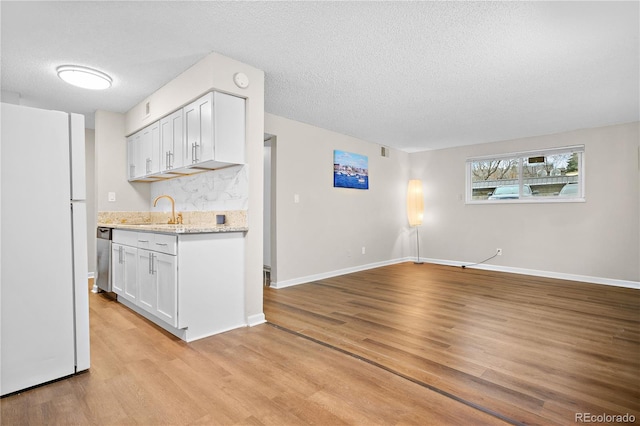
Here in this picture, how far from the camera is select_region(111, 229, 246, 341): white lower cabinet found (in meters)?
2.68

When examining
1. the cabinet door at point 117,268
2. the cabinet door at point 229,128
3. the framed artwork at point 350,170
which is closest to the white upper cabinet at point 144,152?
the cabinet door at point 117,268

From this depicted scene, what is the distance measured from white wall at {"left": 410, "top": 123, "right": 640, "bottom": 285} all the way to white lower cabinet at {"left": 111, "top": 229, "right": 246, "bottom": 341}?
16.2 ft

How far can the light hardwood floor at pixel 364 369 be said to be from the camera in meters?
1.72

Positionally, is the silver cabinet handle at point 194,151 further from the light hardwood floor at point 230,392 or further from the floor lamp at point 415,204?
the floor lamp at point 415,204

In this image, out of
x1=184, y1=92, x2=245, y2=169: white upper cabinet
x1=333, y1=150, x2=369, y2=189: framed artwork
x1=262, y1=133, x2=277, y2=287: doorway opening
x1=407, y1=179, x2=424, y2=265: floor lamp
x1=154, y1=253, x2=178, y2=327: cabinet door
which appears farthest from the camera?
x1=407, y1=179, x2=424, y2=265: floor lamp

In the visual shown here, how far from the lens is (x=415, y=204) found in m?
6.88

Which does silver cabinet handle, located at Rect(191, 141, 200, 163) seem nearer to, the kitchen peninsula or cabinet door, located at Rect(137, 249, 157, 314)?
the kitchen peninsula

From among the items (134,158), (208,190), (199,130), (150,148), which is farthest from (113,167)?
(199,130)

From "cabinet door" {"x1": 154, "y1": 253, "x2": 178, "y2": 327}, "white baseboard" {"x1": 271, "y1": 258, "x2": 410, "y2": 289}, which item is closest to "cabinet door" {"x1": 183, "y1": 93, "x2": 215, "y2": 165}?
"cabinet door" {"x1": 154, "y1": 253, "x2": 178, "y2": 327}

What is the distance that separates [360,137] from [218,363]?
463cm

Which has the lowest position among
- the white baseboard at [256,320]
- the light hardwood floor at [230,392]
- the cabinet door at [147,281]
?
the light hardwood floor at [230,392]

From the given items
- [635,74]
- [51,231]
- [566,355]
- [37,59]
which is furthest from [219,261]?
[635,74]

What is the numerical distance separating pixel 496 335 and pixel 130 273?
3589 millimetres

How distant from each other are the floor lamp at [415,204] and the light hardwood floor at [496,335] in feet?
6.88
